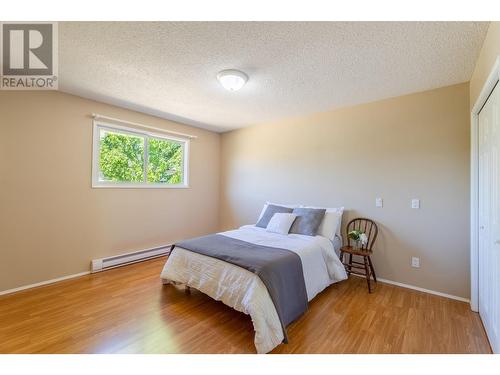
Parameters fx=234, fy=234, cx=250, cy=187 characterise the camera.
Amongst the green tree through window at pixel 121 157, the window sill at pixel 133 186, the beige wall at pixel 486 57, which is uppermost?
the beige wall at pixel 486 57

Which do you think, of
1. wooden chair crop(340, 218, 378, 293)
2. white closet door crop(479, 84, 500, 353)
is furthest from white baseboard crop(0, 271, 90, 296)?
white closet door crop(479, 84, 500, 353)

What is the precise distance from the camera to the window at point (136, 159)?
3293 millimetres

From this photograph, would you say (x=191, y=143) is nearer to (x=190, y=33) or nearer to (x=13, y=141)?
(x=13, y=141)

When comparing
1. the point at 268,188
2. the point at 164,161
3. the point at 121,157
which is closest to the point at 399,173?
the point at 268,188

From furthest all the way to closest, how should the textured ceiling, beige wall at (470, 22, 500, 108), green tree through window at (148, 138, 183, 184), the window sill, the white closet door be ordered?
1. green tree through window at (148, 138, 183, 184)
2. the window sill
3. the textured ceiling
4. the white closet door
5. beige wall at (470, 22, 500, 108)

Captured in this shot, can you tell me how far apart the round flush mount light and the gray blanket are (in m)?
1.65

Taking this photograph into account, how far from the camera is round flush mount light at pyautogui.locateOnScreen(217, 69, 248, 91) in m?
2.25

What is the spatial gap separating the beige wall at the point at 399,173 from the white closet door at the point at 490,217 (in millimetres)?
424

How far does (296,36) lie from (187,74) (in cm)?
116

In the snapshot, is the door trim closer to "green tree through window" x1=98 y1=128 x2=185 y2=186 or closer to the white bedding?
the white bedding

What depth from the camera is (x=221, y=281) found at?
7.10ft

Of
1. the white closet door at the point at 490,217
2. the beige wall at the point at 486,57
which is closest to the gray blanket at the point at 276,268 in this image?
the white closet door at the point at 490,217

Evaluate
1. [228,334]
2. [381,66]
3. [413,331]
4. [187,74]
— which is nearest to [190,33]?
[187,74]

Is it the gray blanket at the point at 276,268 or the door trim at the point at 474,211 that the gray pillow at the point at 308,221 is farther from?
the door trim at the point at 474,211
